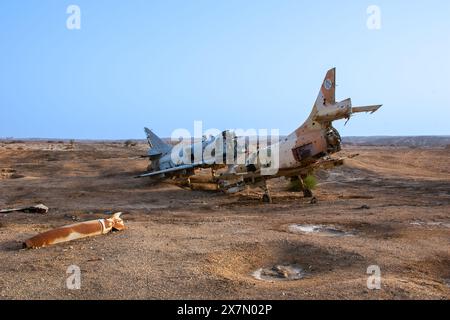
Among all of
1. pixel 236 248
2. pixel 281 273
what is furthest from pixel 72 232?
pixel 281 273

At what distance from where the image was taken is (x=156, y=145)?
84.6 ft

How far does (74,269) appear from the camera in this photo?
7520mm

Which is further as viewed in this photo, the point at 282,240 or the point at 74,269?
the point at 282,240

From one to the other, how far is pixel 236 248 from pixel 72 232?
10.8 ft

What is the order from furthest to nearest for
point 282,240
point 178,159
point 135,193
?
point 178,159
point 135,193
point 282,240

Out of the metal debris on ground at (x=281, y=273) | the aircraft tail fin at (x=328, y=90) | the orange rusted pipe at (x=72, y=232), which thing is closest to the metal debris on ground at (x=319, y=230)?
the metal debris on ground at (x=281, y=273)

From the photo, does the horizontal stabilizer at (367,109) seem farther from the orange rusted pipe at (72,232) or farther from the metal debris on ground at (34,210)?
the metal debris on ground at (34,210)

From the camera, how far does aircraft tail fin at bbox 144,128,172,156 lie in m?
25.1

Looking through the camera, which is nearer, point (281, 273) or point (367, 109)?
point (281, 273)

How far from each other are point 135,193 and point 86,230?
32.3 feet

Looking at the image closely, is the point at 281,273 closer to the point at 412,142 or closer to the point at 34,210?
the point at 34,210

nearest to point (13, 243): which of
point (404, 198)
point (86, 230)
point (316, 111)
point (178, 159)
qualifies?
point (86, 230)

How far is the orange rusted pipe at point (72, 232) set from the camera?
912 centimetres
